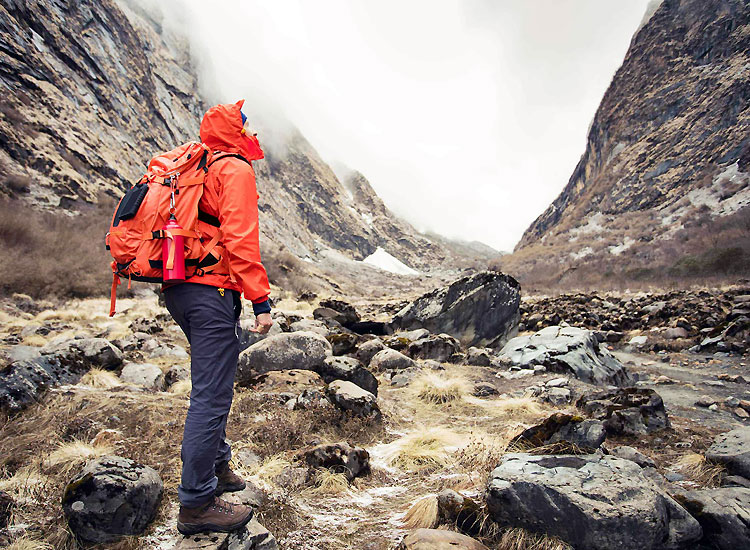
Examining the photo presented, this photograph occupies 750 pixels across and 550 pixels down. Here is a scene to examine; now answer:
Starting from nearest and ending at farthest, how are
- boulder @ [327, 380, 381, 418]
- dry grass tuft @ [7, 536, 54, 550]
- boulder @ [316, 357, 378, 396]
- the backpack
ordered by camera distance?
dry grass tuft @ [7, 536, 54, 550]
the backpack
boulder @ [327, 380, 381, 418]
boulder @ [316, 357, 378, 396]

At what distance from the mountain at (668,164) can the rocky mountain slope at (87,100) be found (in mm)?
43385

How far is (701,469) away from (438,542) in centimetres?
253

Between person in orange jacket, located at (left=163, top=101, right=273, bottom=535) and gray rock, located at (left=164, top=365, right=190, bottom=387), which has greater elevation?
person in orange jacket, located at (left=163, top=101, right=273, bottom=535)

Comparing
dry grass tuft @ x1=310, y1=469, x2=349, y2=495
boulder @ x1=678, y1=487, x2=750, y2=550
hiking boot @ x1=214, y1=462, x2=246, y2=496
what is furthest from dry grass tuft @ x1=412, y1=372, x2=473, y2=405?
hiking boot @ x1=214, y1=462, x2=246, y2=496

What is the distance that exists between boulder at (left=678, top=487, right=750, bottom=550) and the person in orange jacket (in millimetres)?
2874

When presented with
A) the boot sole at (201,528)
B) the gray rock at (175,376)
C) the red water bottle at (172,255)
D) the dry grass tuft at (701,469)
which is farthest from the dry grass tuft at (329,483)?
the gray rock at (175,376)

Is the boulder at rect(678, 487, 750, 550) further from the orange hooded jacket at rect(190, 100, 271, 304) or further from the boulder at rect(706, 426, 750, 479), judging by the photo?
the orange hooded jacket at rect(190, 100, 271, 304)

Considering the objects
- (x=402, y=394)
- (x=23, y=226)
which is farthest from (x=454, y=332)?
(x=23, y=226)

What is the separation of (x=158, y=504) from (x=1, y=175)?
27639mm

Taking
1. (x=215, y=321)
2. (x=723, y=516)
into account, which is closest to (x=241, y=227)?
(x=215, y=321)

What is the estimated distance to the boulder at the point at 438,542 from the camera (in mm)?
2160

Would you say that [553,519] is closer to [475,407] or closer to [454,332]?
[475,407]

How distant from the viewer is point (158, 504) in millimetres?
2592

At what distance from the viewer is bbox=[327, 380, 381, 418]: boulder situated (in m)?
4.80
